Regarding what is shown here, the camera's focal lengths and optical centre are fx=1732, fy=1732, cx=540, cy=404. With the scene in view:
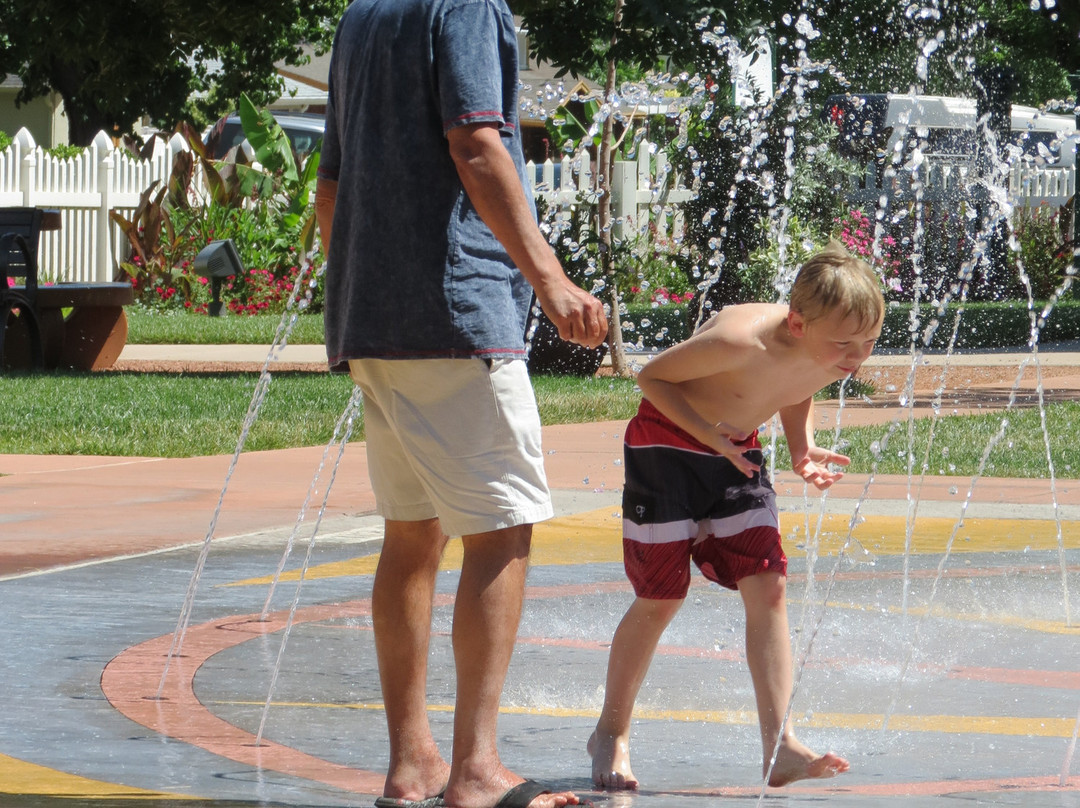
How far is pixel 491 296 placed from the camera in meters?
3.11

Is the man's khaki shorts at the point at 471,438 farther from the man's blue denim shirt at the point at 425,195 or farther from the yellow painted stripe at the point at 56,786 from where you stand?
the yellow painted stripe at the point at 56,786

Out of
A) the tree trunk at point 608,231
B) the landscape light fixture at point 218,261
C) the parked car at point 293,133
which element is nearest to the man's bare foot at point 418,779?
the landscape light fixture at point 218,261

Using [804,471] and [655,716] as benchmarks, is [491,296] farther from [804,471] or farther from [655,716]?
[655,716]

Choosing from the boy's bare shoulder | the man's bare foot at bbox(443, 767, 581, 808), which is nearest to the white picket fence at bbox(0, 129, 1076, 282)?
the boy's bare shoulder

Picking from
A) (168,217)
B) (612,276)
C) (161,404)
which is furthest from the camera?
(168,217)

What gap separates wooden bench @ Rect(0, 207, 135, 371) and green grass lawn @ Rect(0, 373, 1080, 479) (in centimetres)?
95

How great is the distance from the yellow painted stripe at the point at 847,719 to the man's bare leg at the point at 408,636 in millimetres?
645

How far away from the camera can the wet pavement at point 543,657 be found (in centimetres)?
332

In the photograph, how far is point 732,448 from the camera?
3.50m

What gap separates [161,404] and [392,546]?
7395mm

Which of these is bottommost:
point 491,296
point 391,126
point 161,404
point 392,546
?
point 161,404

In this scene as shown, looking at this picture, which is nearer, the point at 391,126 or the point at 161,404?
the point at 391,126

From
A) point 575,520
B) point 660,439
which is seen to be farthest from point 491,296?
point 575,520

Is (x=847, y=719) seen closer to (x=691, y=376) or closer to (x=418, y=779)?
(x=691, y=376)
